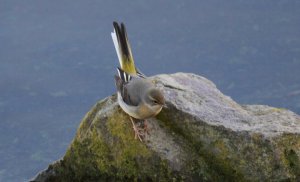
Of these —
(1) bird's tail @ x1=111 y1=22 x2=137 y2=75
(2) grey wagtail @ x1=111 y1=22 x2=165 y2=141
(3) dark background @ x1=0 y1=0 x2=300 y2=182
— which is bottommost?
(2) grey wagtail @ x1=111 y1=22 x2=165 y2=141

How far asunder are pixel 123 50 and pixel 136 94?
1160mm

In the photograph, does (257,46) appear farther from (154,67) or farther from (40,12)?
(40,12)

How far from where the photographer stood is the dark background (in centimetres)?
8444

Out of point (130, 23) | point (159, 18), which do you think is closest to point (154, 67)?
point (130, 23)

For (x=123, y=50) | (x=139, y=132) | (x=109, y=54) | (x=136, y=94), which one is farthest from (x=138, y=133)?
(x=109, y=54)

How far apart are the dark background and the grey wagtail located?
2396 inches

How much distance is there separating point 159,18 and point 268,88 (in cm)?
3281

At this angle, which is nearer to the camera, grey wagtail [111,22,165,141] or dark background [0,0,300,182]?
grey wagtail [111,22,165,141]

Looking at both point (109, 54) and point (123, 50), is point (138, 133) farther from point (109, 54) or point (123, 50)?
point (109, 54)

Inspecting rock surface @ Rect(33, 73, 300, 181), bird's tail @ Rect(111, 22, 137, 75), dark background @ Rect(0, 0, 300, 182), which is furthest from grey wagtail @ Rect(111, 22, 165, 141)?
dark background @ Rect(0, 0, 300, 182)

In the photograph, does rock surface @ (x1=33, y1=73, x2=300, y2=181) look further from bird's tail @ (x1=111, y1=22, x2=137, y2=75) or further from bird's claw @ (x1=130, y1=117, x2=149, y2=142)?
bird's tail @ (x1=111, y1=22, x2=137, y2=75)

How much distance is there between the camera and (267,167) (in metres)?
9.89

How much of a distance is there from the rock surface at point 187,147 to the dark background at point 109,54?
61506 mm

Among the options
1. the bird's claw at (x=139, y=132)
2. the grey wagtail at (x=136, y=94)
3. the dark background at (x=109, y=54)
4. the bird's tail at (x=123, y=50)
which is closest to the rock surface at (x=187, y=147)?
the bird's claw at (x=139, y=132)
